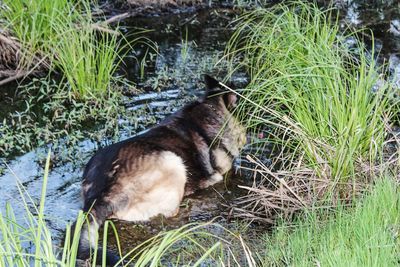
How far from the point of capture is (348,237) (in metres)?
3.67

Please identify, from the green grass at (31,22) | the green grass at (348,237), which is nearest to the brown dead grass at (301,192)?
the green grass at (348,237)

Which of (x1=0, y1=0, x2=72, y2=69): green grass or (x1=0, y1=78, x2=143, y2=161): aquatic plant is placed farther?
(x1=0, y1=0, x2=72, y2=69): green grass

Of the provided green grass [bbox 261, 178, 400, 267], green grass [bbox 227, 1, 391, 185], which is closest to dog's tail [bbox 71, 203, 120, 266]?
green grass [bbox 261, 178, 400, 267]

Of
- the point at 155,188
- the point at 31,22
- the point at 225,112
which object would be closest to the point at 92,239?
the point at 155,188

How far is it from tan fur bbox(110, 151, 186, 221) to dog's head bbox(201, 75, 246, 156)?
0.73 metres

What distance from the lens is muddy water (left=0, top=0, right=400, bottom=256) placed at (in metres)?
4.92

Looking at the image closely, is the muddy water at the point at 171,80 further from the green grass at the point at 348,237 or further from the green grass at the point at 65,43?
the green grass at the point at 348,237

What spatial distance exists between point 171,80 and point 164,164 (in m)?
2.49

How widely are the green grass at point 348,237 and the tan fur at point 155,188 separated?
0.92 meters

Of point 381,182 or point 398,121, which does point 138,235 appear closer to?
point 381,182

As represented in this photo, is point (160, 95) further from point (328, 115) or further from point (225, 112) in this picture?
point (328, 115)

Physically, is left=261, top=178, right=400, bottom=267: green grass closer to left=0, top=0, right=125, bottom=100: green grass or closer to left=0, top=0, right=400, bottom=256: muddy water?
left=0, top=0, right=400, bottom=256: muddy water

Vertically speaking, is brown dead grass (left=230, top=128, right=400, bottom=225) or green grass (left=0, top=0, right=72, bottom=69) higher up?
green grass (left=0, top=0, right=72, bottom=69)

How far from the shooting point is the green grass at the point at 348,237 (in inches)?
131
